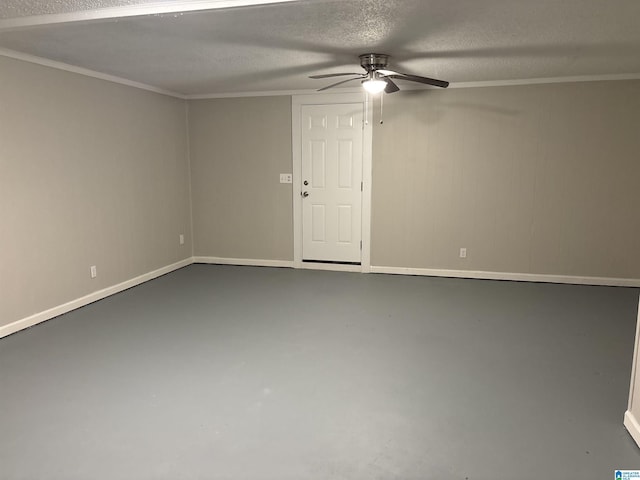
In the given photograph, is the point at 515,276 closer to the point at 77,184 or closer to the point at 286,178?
the point at 286,178

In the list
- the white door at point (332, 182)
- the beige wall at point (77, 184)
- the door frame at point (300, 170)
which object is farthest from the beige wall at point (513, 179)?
the beige wall at point (77, 184)

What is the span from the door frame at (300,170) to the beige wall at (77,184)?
5.03 feet

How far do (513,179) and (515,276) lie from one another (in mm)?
1111

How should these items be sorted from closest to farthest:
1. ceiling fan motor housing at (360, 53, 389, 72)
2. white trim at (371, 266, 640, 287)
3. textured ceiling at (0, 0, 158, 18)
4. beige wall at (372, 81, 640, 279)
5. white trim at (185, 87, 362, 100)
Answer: textured ceiling at (0, 0, 158, 18) < ceiling fan motor housing at (360, 53, 389, 72) < beige wall at (372, 81, 640, 279) < white trim at (371, 266, 640, 287) < white trim at (185, 87, 362, 100)

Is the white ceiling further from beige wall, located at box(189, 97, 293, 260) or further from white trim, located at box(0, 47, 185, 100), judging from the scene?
beige wall, located at box(189, 97, 293, 260)

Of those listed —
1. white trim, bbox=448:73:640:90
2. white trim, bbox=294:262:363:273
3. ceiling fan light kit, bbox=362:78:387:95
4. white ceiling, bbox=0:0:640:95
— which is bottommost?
white trim, bbox=294:262:363:273

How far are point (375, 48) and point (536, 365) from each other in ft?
8.32

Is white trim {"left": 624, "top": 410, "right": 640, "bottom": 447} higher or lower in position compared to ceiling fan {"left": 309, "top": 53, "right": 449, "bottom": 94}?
lower

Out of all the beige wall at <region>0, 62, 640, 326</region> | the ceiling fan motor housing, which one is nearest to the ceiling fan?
the ceiling fan motor housing

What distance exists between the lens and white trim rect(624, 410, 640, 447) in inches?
88.8

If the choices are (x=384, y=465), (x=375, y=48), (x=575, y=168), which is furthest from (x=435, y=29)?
(x=575, y=168)

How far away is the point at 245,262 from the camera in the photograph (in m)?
6.11

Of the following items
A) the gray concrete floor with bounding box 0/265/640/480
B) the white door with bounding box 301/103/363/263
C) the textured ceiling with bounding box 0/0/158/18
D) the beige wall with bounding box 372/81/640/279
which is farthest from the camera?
the white door with bounding box 301/103/363/263

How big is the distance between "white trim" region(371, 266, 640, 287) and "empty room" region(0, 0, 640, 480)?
0.09 feet
